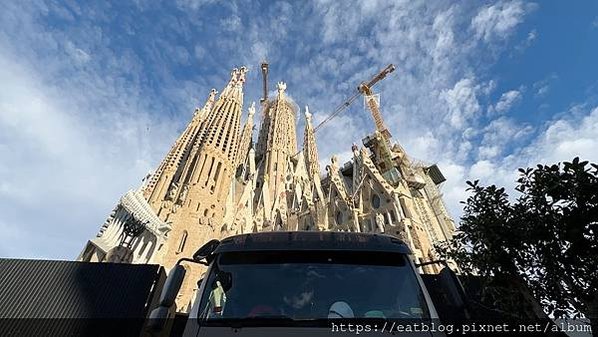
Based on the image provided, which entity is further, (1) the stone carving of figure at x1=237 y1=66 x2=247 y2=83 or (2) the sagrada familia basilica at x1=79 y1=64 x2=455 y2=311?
(1) the stone carving of figure at x1=237 y1=66 x2=247 y2=83

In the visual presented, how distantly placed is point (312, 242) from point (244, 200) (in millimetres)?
33703

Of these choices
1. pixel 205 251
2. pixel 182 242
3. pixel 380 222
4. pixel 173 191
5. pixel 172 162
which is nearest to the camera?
pixel 205 251

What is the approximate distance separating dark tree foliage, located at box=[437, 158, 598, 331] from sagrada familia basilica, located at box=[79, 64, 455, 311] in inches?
332

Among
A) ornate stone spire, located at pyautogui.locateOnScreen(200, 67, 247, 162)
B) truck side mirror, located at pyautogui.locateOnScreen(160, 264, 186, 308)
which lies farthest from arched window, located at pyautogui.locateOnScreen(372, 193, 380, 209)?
truck side mirror, located at pyautogui.locateOnScreen(160, 264, 186, 308)

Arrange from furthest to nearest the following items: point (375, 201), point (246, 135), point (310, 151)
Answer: point (310, 151), point (246, 135), point (375, 201)

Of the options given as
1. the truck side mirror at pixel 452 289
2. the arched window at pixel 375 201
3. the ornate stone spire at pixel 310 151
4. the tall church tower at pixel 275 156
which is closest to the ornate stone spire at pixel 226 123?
the tall church tower at pixel 275 156

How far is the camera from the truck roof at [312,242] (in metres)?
3.38

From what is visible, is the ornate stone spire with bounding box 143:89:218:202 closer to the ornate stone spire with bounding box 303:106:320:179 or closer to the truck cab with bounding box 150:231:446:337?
the ornate stone spire with bounding box 303:106:320:179

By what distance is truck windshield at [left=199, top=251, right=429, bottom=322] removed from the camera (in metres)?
2.85

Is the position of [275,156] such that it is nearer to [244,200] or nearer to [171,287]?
[244,200]

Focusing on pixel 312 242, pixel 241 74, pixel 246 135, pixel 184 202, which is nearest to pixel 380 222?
pixel 184 202

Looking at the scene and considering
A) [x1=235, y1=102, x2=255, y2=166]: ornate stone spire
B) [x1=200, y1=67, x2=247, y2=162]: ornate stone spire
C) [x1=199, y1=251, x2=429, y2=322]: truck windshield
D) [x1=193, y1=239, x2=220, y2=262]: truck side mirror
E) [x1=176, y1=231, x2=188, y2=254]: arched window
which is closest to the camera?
[x1=199, y1=251, x2=429, y2=322]: truck windshield

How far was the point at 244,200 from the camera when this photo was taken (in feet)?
119

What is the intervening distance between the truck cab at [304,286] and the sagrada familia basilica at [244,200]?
13339 mm
